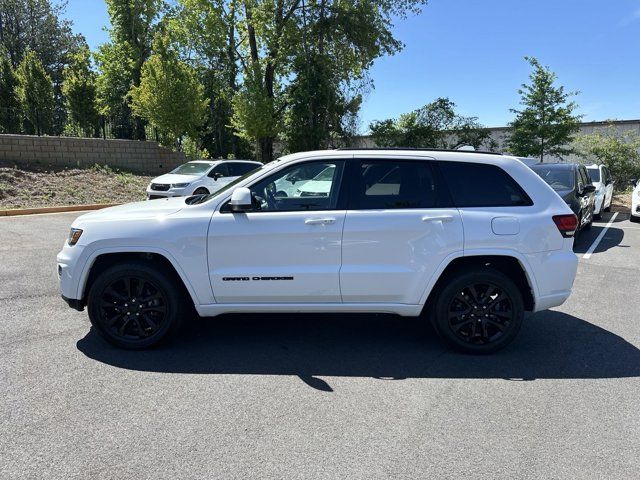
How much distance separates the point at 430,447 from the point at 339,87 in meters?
26.8

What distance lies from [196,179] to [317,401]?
13.8 m

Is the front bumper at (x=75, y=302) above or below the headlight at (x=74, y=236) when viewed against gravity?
below

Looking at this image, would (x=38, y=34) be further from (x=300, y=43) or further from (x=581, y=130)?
(x=581, y=130)

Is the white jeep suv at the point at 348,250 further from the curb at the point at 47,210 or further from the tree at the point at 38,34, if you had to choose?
the tree at the point at 38,34

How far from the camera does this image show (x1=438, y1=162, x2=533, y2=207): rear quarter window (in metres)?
4.41

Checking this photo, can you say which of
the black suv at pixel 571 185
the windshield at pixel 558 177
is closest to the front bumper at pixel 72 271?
the black suv at pixel 571 185

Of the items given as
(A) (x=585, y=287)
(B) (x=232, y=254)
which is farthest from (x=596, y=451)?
(A) (x=585, y=287)

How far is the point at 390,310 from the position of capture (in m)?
4.43

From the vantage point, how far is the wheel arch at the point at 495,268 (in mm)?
4344

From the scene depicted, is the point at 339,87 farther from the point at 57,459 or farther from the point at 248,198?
the point at 57,459

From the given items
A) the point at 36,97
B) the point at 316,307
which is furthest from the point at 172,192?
the point at 316,307

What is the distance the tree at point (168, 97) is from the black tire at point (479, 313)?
20.4 m

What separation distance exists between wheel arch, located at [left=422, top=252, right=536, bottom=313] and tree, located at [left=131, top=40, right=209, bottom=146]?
20299 mm

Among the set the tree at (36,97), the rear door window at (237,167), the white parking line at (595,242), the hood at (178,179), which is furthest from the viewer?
the tree at (36,97)
